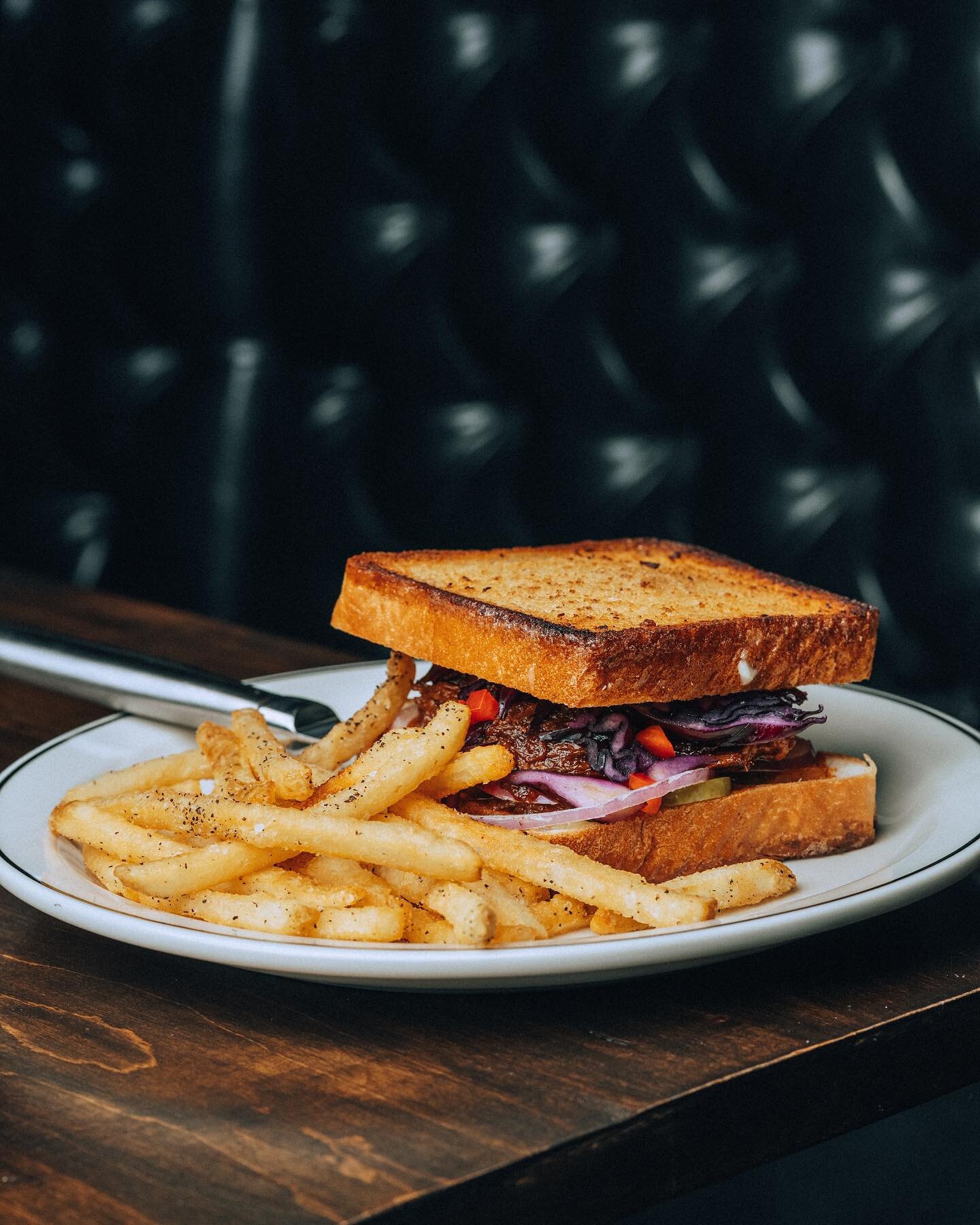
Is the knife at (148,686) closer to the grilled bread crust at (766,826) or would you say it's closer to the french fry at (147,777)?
the french fry at (147,777)

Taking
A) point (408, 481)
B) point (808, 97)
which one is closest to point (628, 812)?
point (808, 97)

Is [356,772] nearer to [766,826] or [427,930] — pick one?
[427,930]

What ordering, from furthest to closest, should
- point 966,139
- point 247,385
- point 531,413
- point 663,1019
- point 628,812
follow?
point 247,385
point 531,413
point 966,139
point 628,812
point 663,1019

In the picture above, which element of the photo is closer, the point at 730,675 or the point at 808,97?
the point at 730,675

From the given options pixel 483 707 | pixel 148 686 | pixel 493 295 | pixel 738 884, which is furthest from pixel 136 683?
pixel 493 295

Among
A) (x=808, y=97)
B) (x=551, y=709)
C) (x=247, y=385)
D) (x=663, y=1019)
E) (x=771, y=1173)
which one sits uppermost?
(x=808, y=97)

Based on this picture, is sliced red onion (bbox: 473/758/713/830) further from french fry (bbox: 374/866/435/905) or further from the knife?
the knife

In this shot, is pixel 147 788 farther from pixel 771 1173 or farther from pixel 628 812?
pixel 771 1173

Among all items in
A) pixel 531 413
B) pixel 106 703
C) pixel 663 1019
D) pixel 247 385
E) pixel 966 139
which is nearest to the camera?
pixel 663 1019
